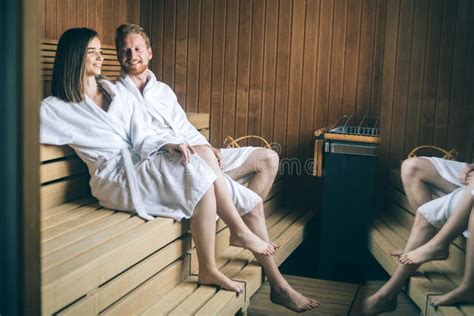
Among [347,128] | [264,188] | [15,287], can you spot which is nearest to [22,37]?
[15,287]

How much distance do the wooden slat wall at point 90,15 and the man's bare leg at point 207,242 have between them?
75 centimetres

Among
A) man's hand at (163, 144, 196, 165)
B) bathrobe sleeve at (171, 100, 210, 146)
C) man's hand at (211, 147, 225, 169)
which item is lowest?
man's hand at (211, 147, 225, 169)

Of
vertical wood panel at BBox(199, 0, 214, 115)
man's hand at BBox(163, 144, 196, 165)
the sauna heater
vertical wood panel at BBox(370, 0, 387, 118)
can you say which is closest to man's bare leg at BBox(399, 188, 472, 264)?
the sauna heater

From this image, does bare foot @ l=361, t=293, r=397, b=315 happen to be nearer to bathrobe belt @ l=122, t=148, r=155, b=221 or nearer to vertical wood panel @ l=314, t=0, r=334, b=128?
bathrobe belt @ l=122, t=148, r=155, b=221

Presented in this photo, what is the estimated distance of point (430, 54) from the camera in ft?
2.73

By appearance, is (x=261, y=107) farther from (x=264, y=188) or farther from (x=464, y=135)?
(x=464, y=135)

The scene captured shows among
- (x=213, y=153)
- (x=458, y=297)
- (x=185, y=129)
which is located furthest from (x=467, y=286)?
(x=185, y=129)

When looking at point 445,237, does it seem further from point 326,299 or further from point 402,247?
point 326,299

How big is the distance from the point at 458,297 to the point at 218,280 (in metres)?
0.53

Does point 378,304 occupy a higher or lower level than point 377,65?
lower

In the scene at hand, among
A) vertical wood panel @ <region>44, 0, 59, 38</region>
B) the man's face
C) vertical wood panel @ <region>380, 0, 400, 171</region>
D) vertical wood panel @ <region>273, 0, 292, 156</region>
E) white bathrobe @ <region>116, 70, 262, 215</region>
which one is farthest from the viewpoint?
vertical wood panel @ <region>273, 0, 292, 156</region>

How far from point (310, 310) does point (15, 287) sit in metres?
0.87

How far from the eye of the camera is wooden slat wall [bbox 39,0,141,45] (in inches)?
66.5

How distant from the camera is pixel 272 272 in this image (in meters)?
1.34
